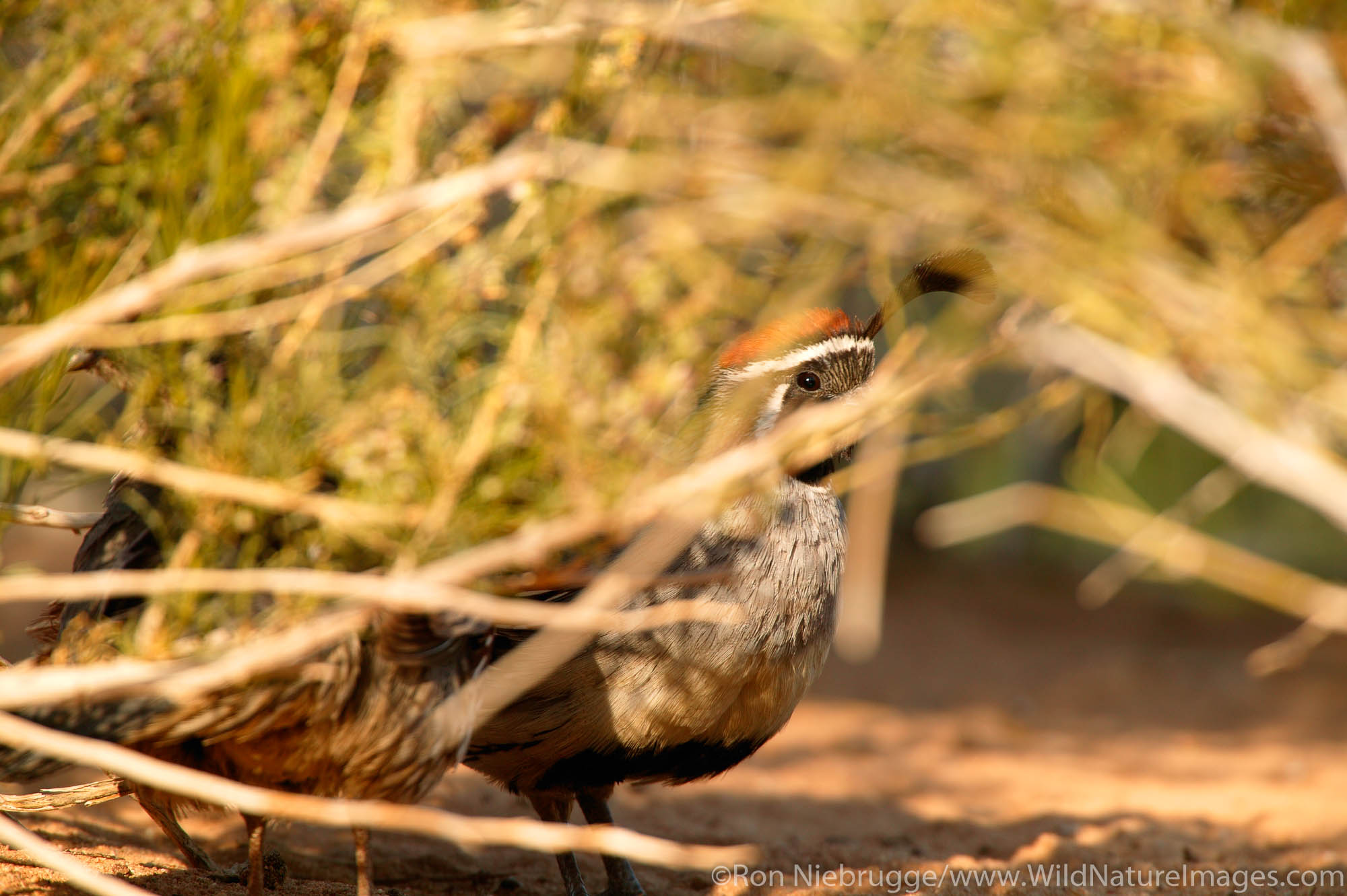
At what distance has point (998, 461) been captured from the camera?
27.5 ft

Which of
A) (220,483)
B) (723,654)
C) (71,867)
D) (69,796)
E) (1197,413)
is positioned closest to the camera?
(71,867)

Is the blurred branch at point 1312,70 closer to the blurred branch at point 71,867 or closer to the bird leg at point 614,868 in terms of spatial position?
the bird leg at point 614,868

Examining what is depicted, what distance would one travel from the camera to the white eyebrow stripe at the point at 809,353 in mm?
3830

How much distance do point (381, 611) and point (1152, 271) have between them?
2610 millimetres

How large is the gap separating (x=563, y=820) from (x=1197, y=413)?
2319mm

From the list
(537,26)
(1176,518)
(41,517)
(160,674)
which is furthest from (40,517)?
(1176,518)

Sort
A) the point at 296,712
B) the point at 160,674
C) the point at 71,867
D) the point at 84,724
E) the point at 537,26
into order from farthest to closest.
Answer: the point at 537,26, the point at 296,712, the point at 84,724, the point at 160,674, the point at 71,867

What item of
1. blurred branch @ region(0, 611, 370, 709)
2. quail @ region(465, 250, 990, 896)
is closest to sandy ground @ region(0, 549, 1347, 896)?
quail @ region(465, 250, 990, 896)

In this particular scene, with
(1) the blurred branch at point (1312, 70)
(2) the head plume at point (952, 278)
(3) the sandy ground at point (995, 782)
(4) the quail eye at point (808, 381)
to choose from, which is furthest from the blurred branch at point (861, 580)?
(1) the blurred branch at point (1312, 70)

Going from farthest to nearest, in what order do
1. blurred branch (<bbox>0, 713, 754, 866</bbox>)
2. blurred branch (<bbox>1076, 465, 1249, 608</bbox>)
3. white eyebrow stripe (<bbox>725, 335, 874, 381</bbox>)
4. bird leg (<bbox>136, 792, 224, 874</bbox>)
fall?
blurred branch (<bbox>1076, 465, 1249, 608</bbox>)
white eyebrow stripe (<bbox>725, 335, 874, 381</bbox>)
bird leg (<bbox>136, 792, 224, 874</bbox>)
blurred branch (<bbox>0, 713, 754, 866</bbox>)

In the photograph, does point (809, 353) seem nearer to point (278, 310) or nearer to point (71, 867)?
point (278, 310)

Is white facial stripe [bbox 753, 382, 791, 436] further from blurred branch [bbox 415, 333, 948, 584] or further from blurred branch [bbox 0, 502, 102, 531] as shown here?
blurred branch [bbox 0, 502, 102, 531]

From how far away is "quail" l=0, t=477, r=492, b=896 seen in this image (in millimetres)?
2475

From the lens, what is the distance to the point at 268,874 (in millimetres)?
3418
